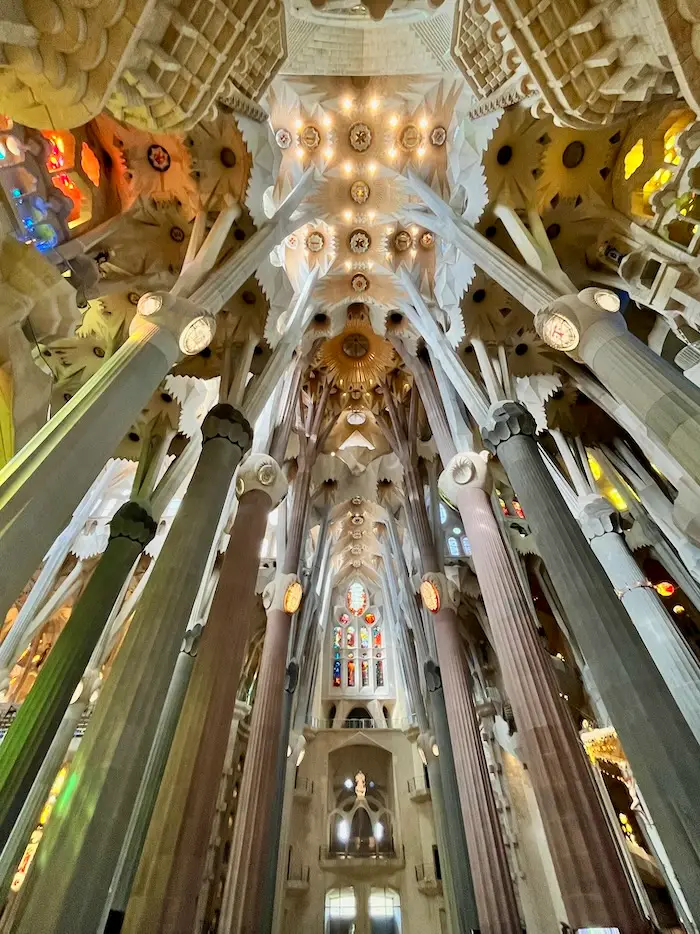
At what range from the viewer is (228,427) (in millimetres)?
7738

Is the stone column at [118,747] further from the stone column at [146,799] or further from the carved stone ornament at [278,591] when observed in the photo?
the carved stone ornament at [278,591]

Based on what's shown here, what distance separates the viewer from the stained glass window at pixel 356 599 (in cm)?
2477

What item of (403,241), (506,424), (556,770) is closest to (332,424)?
(403,241)

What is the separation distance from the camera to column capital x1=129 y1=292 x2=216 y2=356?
5.84m

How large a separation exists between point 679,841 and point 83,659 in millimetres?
8051

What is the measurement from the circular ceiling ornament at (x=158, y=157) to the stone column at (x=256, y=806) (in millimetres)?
9693

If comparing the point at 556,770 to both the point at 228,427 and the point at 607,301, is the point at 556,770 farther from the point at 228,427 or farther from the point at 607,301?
the point at 228,427

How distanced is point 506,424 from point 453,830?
871cm

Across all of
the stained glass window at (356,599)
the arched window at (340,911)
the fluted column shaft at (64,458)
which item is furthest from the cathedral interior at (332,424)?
the stained glass window at (356,599)

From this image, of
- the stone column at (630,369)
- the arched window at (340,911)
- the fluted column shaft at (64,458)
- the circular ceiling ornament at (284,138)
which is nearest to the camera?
the fluted column shaft at (64,458)

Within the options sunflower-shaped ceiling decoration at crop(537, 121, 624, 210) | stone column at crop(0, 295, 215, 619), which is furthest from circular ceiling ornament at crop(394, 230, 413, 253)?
stone column at crop(0, 295, 215, 619)

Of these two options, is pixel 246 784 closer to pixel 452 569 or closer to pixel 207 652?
pixel 207 652

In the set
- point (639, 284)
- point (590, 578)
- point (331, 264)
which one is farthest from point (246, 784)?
point (331, 264)

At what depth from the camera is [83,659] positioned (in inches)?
315
